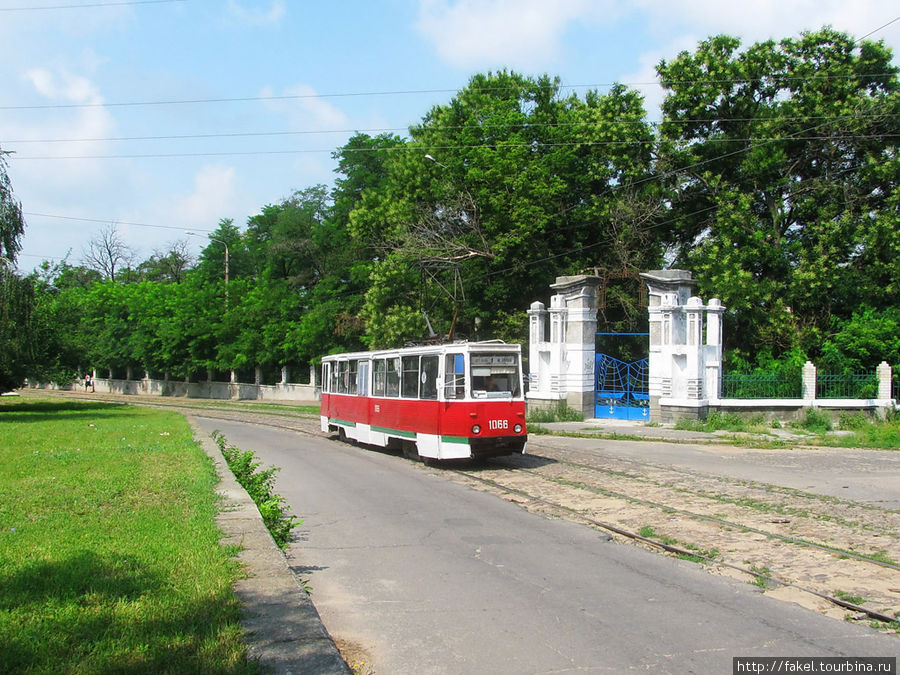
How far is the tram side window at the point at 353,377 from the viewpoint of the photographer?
72.2 ft

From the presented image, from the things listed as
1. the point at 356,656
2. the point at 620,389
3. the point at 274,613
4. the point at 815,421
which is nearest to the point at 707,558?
the point at 356,656

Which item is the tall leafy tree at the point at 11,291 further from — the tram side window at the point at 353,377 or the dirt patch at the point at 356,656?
the dirt patch at the point at 356,656

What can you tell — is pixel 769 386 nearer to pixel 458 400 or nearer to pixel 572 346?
pixel 572 346

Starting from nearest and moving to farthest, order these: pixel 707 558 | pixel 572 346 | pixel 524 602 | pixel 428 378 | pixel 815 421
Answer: pixel 524 602, pixel 707 558, pixel 428 378, pixel 815 421, pixel 572 346

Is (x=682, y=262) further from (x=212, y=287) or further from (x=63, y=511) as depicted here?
(x=212, y=287)

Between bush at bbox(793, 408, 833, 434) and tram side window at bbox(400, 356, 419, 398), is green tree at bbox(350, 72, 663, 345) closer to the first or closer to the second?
bush at bbox(793, 408, 833, 434)

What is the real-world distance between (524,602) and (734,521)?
4.64 metres

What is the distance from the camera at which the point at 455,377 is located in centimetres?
1625

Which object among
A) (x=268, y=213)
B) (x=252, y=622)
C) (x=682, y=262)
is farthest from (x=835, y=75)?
(x=268, y=213)

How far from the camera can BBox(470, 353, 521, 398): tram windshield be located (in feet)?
53.4

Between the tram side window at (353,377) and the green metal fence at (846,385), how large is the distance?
46.5 feet

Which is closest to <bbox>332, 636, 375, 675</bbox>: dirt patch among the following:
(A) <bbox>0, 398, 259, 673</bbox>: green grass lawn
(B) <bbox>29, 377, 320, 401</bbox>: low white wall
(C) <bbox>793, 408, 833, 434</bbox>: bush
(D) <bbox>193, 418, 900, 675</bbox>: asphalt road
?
(D) <bbox>193, 418, 900, 675</bbox>: asphalt road

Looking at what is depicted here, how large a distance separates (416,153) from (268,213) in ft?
110

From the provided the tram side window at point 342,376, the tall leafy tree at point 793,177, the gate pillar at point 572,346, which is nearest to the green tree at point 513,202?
the tall leafy tree at point 793,177
